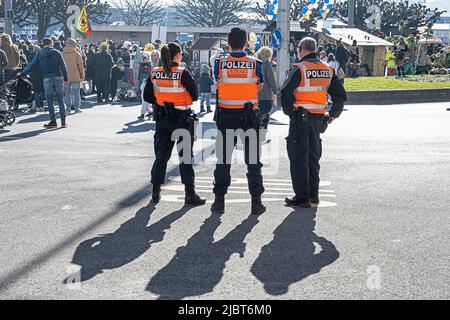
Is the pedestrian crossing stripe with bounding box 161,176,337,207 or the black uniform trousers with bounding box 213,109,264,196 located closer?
the black uniform trousers with bounding box 213,109,264,196

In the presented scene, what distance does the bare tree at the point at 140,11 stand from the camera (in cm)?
8106

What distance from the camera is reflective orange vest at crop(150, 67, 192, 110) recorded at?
7.97 meters

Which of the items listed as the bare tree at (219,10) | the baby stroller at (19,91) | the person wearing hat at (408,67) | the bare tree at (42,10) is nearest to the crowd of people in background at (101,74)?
the baby stroller at (19,91)

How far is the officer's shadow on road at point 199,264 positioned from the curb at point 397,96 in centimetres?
1659

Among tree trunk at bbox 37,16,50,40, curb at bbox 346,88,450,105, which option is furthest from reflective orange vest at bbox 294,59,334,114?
tree trunk at bbox 37,16,50,40

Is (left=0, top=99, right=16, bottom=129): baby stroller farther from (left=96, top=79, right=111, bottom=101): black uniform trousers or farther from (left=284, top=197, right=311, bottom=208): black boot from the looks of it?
(left=284, top=197, right=311, bottom=208): black boot

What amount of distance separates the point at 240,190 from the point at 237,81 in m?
1.75

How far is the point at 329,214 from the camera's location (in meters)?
7.68

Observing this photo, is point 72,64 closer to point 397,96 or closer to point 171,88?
point 171,88

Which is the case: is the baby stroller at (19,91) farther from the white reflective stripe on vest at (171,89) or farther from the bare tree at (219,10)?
the bare tree at (219,10)

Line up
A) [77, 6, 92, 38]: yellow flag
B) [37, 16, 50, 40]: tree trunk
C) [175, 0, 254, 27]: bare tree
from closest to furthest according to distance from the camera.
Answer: [77, 6, 92, 38]: yellow flag → [37, 16, 50, 40]: tree trunk → [175, 0, 254, 27]: bare tree

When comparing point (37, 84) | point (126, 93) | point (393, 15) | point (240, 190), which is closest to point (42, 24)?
point (393, 15)

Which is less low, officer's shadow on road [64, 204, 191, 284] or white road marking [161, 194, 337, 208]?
officer's shadow on road [64, 204, 191, 284]

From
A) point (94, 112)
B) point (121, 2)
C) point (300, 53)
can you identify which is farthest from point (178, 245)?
point (121, 2)
